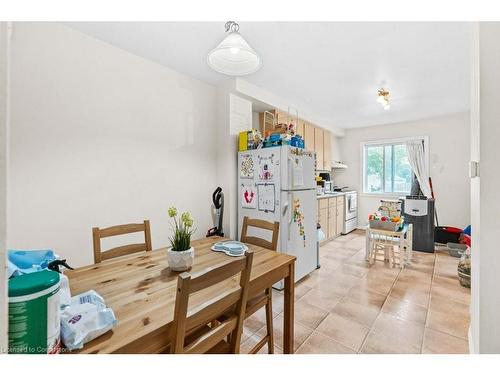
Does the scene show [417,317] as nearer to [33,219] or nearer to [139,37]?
[33,219]

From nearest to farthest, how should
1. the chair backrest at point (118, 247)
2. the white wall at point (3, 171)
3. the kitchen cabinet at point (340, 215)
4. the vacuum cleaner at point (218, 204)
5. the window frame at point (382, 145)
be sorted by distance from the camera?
the white wall at point (3, 171)
the chair backrest at point (118, 247)
the vacuum cleaner at point (218, 204)
the window frame at point (382, 145)
the kitchen cabinet at point (340, 215)

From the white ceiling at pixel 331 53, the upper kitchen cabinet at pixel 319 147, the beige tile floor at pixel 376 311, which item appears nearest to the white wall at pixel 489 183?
the beige tile floor at pixel 376 311

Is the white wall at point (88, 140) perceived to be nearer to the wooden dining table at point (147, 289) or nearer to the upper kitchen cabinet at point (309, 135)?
the wooden dining table at point (147, 289)

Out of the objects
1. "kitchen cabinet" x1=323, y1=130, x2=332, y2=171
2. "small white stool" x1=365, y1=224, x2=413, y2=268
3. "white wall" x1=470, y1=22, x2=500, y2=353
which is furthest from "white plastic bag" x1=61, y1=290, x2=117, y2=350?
"kitchen cabinet" x1=323, y1=130, x2=332, y2=171

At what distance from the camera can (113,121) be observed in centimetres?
206

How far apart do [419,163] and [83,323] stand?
5.41 meters

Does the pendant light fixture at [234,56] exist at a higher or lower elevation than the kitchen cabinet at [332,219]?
higher

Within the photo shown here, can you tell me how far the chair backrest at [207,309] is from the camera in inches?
28.4

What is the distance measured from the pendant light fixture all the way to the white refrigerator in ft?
3.52

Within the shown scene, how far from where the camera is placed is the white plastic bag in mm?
646

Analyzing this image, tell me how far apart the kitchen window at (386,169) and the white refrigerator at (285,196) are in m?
3.01
